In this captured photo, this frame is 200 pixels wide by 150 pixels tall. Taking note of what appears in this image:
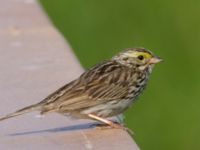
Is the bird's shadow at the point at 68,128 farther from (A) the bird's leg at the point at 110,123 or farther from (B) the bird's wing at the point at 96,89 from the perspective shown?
(B) the bird's wing at the point at 96,89

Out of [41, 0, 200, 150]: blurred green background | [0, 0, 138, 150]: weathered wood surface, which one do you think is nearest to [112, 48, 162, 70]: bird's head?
[0, 0, 138, 150]: weathered wood surface

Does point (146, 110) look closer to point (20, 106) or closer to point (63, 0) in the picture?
point (63, 0)

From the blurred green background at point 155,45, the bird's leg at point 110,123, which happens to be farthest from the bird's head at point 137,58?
the blurred green background at point 155,45

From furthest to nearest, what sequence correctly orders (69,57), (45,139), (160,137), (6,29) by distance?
(160,137), (6,29), (69,57), (45,139)

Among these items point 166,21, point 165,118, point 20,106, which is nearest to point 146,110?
point 165,118

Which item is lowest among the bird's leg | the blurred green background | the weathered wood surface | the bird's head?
the blurred green background

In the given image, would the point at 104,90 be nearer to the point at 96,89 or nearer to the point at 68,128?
the point at 96,89

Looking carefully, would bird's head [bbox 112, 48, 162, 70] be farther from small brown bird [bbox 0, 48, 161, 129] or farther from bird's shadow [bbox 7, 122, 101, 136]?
bird's shadow [bbox 7, 122, 101, 136]
